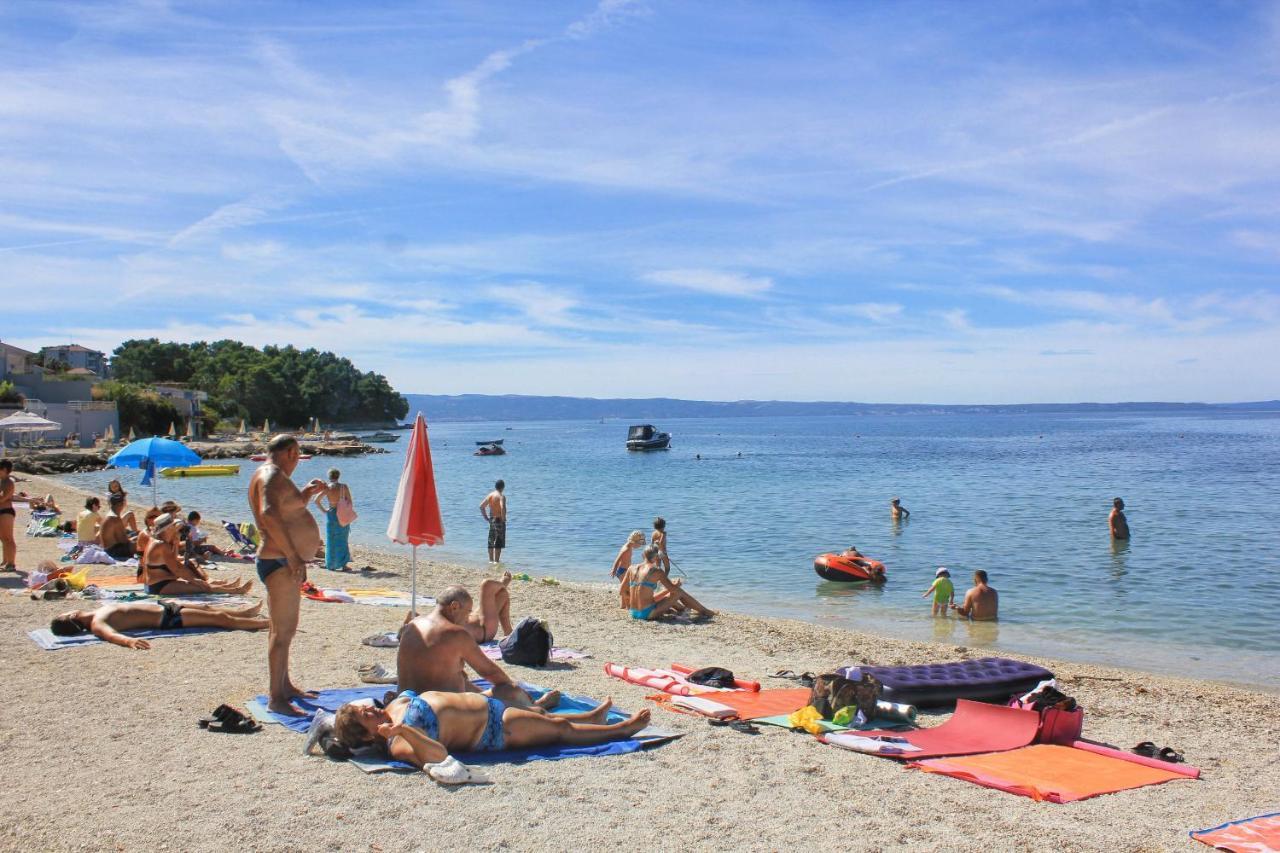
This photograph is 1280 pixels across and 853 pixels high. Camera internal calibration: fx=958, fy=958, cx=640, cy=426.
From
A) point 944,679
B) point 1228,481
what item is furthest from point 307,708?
point 1228,481

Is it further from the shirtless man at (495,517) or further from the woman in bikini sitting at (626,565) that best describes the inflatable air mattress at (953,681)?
the shirtless man at (495,517)

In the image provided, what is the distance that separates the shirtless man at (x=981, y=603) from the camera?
1348 cm

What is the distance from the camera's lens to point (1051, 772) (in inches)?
232

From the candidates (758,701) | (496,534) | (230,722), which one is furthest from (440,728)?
(496,534)

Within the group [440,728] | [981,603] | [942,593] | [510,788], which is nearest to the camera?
[510,788]

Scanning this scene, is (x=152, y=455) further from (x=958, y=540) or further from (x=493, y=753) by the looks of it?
(x=958, y=540)

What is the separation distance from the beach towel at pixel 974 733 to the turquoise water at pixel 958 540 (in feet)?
10.6

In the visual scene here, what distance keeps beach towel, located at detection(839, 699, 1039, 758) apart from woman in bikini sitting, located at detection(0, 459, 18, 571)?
34.8 feet

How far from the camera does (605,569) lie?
19141 millimetres

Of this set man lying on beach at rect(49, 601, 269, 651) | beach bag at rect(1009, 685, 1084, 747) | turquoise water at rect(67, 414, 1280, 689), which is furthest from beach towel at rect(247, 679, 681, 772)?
turquoise water at rect(67, 414, 1280, 689)

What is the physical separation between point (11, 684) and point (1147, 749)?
8.04 m

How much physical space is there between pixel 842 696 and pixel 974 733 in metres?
0.92

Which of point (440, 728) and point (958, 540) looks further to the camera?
point (958, 540)

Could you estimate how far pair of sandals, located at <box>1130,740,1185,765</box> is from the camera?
6477 mm
